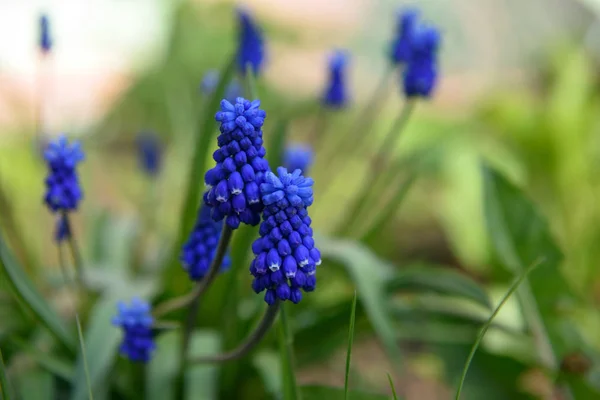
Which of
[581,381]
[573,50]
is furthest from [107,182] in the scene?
[573,50]

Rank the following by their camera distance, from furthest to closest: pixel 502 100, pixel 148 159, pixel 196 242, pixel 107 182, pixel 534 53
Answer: pixel 534 53 → pixel 502 100 → pixel 107 182 → pixel 148 159 → pixel 196 242

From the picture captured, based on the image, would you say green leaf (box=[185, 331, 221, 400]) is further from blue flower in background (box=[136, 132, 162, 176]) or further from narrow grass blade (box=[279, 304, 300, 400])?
blue flower in background (box=[136, 132, 162, 176])

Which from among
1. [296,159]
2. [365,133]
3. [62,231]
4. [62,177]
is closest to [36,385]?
[62,231]

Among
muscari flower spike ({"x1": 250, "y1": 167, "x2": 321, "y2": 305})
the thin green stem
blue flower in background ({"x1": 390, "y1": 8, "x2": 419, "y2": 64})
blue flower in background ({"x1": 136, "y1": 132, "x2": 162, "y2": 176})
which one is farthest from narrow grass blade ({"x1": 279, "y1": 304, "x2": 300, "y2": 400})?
blue flower in background ({"x1": 136, "y1": 132, "x2": 162, "y2": 176})

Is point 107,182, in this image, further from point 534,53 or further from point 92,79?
point 534,53

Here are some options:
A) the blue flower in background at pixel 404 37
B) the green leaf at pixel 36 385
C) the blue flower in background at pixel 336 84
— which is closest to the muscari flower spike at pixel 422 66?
the blue flower in background at pixel 404 37

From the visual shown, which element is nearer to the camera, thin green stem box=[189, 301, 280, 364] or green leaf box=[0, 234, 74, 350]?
thin green stem box=[189, 301, 280, 364]

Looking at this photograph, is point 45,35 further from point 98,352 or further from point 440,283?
point 440,283

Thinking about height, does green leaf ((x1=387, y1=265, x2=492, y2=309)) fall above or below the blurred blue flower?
above
